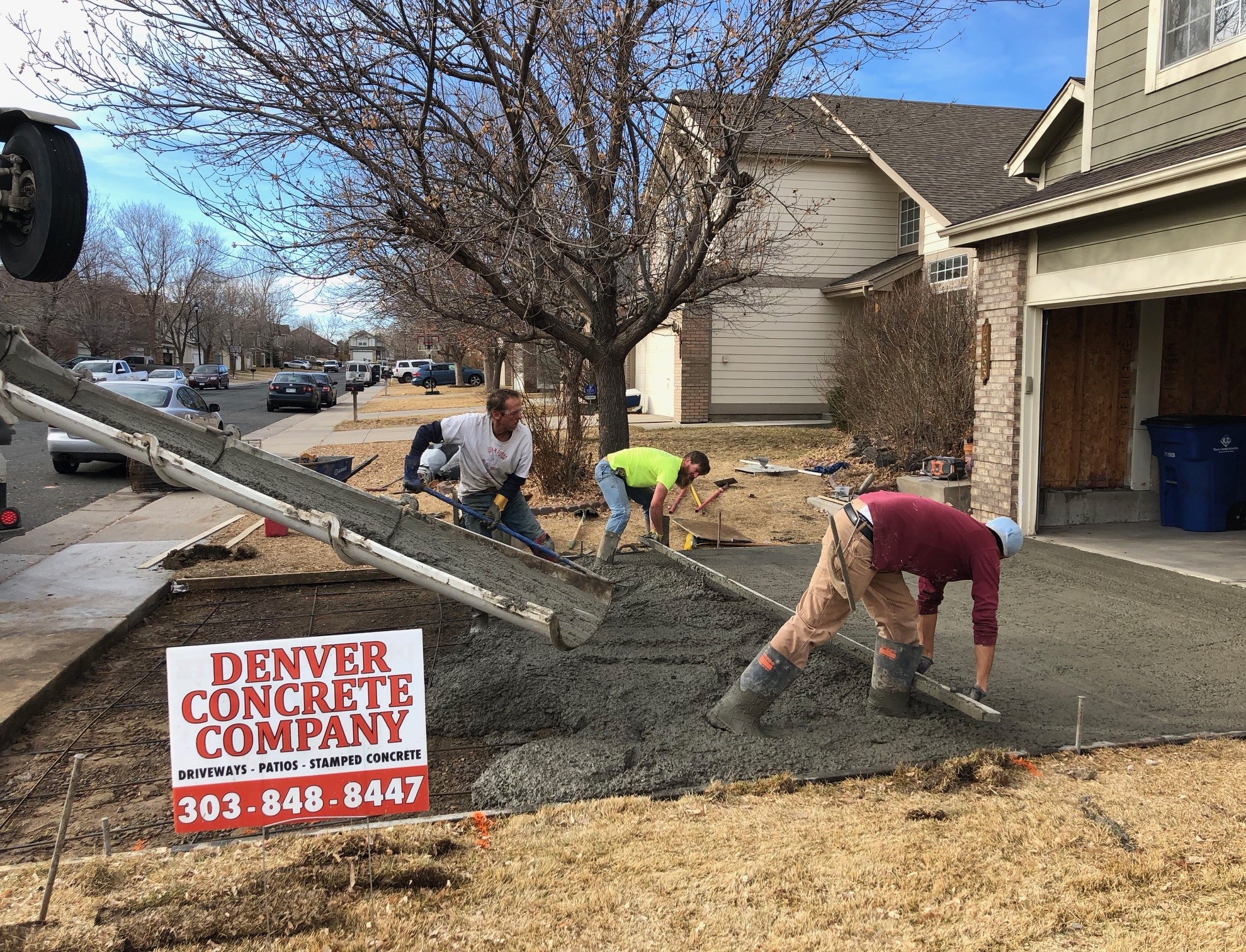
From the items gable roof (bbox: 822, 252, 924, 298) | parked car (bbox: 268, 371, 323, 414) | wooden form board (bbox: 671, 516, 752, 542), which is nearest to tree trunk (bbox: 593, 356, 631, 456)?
wooden form board (bbox: 671, 516, 752, 542)

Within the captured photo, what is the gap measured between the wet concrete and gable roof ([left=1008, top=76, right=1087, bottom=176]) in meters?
6.34

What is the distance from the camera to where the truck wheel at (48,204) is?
18.8 feet

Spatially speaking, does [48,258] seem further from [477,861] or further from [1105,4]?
[1105,4]

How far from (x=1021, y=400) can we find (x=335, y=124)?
7.06 meters

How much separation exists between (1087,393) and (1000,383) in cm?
112

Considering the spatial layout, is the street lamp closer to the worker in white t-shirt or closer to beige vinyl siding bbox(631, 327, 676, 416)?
beige vinyl siding bbox(631, 327, 676, 416)

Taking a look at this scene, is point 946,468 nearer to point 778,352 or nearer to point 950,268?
point 950,268

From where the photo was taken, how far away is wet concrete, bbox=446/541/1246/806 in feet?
13.3

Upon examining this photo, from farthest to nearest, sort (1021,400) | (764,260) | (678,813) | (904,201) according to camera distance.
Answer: (904,201), (764,260), (1021,400), (678,813)

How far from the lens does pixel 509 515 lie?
6.70 meters

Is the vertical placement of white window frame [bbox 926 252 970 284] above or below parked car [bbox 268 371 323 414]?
above

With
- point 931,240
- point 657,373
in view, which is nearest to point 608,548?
point 931,240

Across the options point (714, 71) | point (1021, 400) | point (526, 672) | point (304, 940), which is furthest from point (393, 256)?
point (304, 940)

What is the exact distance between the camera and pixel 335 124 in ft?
25.1
